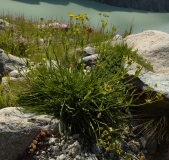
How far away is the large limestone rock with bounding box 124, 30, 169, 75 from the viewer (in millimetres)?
8000

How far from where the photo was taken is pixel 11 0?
18562 millimetres

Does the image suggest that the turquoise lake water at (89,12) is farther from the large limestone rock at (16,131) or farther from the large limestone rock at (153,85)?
the large limestone rock at (16,131)

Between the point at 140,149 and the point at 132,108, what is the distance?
0.75 meters

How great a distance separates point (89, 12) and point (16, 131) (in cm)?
1601

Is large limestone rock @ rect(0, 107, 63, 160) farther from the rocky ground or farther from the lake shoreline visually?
the lake shoreline

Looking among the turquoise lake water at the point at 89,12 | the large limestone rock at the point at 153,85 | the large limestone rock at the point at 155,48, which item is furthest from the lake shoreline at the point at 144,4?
the large limestone rock at the point at 153,85

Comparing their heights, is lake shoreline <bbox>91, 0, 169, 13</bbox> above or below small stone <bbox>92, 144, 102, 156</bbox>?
below

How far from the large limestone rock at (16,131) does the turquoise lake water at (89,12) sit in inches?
483

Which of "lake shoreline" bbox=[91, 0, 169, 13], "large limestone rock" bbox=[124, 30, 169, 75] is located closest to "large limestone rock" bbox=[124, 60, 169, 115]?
"large limestone rock" bbox=[124, 30, 169, 75]

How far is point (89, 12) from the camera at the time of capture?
19.4 m

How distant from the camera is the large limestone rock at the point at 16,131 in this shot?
4.02 meters

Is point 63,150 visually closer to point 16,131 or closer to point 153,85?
point 16,131

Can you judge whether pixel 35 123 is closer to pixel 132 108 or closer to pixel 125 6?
pixel 132 108

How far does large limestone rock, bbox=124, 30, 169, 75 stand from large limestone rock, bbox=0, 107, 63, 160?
422cm
